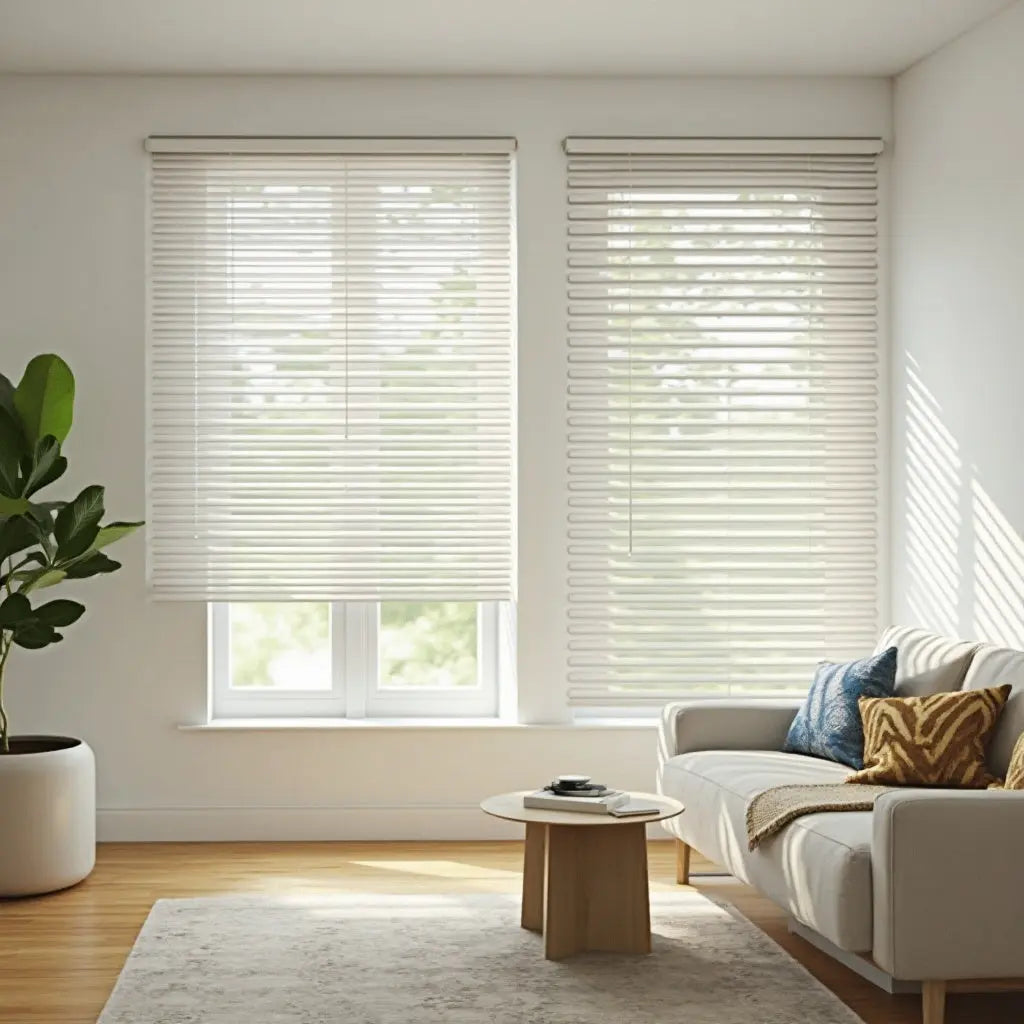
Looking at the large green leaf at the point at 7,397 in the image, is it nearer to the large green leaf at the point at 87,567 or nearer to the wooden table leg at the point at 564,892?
the large green leaf at the point at 87,567

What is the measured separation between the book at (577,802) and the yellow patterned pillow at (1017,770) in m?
1.03

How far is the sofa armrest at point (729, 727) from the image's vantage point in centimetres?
479

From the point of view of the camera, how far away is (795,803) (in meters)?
3.78

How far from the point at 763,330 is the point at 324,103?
1928 mm

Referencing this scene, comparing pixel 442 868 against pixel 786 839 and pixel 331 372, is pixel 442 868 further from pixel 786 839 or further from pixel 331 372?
pixel 331 372

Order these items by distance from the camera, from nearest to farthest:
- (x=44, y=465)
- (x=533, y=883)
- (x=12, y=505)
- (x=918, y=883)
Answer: (x=918, y=883), (x=533, y=883), (x=12, y=505), (x=44, y=465)

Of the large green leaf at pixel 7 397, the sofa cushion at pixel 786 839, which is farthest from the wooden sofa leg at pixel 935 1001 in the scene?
the large green leaf at pixel 7 397

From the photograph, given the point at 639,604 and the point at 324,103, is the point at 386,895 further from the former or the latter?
the point at 324,103

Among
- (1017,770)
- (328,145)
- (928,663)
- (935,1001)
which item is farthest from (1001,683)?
(328,145)

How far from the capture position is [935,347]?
521cm

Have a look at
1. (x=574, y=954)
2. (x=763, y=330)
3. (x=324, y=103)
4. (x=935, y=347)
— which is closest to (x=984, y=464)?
(x=935, y=347)

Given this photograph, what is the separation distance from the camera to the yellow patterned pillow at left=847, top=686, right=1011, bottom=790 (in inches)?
154

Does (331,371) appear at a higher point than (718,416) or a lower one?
higher

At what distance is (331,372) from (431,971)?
8.31ft
